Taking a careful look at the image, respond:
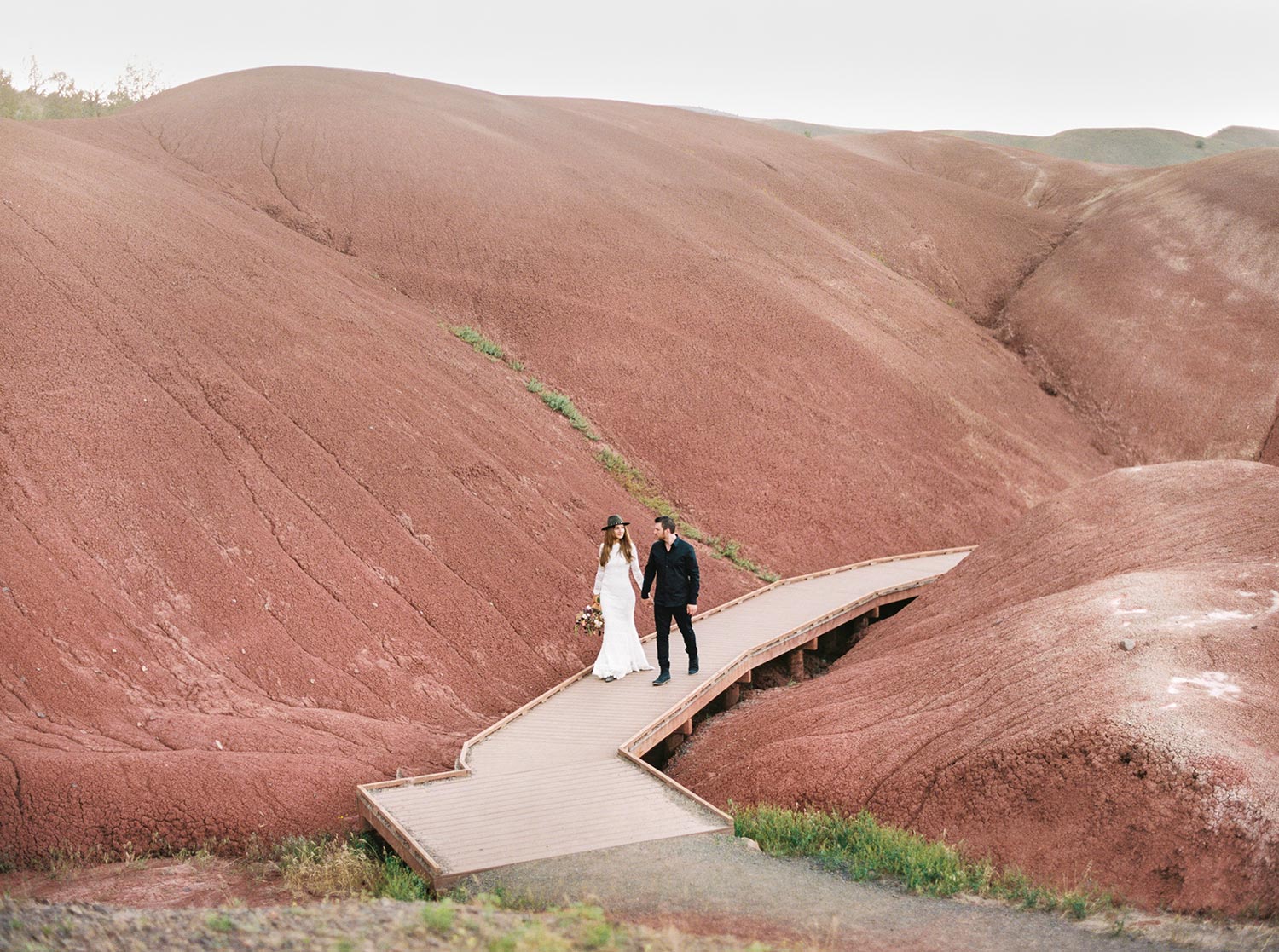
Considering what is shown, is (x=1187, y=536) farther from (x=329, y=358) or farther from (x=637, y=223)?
(x=637, y=223)

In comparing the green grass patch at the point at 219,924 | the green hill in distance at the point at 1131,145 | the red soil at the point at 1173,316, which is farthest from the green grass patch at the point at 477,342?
the green hill in distance at the point at 1131,145

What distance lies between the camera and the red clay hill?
462 inches

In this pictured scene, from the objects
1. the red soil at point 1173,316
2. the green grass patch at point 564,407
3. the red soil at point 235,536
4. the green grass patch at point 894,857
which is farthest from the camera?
the red soil at point 1173,316

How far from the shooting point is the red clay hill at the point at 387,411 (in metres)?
11.7

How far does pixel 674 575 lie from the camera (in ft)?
42.3

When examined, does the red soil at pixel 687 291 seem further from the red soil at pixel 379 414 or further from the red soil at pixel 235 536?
the red soil at pixel 235 536

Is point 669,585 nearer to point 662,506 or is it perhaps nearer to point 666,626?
point 666,626

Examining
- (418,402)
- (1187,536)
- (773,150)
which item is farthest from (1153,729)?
(773,150)

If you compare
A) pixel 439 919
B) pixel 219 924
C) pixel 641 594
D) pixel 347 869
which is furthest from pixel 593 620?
pixel 219 924

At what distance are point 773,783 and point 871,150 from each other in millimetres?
46830

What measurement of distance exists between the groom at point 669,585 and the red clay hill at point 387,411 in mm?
2223

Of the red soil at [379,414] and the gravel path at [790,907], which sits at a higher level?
the red soil at [379,414]

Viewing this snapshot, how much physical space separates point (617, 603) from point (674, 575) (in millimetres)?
Result: 805

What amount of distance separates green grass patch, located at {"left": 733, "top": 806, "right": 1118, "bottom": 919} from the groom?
3.44 metres
